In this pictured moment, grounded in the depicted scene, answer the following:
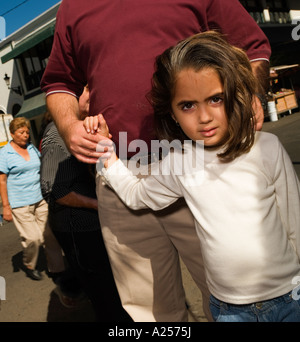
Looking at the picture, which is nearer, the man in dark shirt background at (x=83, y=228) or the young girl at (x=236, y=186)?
the young girl at (x=236, y=186)

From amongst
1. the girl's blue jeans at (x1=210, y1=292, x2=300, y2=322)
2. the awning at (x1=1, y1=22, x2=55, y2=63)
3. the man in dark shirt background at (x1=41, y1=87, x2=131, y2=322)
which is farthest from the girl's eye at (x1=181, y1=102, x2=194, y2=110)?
the awning at (x1=1, y1=22, x2=55, y2=63)

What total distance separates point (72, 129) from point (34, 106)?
1616 centimetres

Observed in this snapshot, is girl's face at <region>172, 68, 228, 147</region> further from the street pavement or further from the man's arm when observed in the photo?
the street pavement

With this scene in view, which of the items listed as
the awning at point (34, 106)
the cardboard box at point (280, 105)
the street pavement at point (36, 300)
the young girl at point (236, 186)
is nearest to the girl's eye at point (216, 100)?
the young girl at point (236, 186)

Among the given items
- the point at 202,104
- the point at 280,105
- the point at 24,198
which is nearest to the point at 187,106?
the point at 202,104

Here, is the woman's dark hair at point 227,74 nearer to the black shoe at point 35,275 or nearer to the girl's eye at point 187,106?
the girl's eye at point 187,106

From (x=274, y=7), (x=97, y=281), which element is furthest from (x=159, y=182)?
(x=274, y=7)

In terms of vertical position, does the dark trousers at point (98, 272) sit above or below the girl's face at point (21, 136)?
below

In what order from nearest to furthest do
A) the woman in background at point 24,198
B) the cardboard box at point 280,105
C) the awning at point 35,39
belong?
the woman in background at point 24,198
the cardboard box at point 280,105
the awning at point 35,39

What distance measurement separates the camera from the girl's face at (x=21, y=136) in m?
4.33

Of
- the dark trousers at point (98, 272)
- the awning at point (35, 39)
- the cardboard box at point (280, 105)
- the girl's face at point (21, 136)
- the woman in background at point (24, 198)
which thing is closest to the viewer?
the dark trousers at point (98, 272)

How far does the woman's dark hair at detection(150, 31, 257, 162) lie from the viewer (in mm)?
1228

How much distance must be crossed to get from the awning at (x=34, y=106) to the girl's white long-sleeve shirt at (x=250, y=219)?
15036 mm
